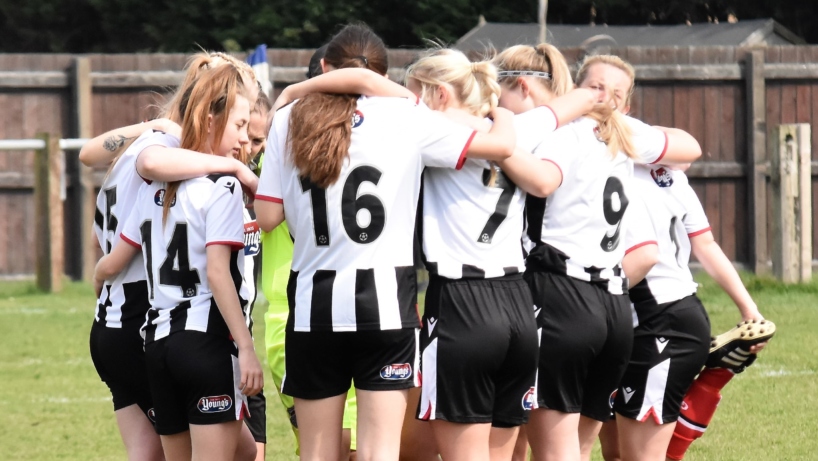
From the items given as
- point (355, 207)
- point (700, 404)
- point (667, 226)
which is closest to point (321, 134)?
point (355, 207)

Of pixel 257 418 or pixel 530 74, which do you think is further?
pixel 257 418

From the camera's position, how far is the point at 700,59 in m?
13.9

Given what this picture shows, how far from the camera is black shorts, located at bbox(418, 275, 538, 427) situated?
156 inches

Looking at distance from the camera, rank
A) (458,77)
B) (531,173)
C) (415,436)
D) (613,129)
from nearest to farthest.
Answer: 1. (531,173)
2. (458,77)
3. (613,129)
4. (415,436)

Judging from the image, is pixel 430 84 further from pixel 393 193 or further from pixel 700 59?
pixel 700 59

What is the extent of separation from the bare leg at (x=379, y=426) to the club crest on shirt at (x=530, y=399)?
50cm

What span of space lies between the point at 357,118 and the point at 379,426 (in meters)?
1.06

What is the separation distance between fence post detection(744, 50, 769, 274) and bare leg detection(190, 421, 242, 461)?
10.8m

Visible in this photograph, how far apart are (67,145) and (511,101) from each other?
30.5 feet

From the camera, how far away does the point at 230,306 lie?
396 centimetres

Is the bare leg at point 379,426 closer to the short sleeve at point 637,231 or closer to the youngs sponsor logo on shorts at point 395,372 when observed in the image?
the youngs sponsor logo on shorts at point 395,372

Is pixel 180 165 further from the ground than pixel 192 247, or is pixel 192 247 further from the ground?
pixel 180 165

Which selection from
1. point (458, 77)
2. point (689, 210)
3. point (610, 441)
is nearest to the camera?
point (458, 77)

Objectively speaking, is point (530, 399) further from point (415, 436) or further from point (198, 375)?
point (198, 375)
